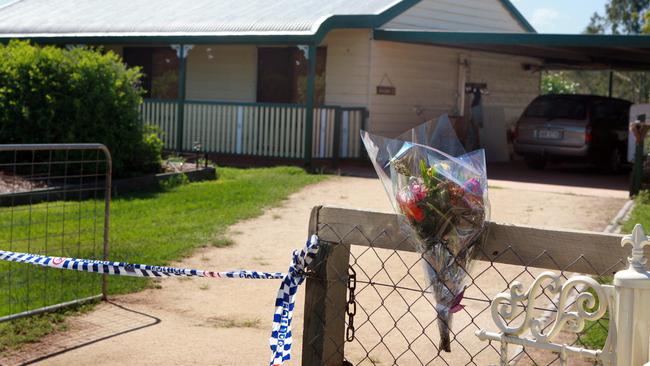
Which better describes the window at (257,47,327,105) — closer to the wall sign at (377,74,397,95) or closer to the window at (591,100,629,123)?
the wall sign at (377,74,397,95)

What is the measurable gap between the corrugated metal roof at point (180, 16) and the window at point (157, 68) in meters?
0.96

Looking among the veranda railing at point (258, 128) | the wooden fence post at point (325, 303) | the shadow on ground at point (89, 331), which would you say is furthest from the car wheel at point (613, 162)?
the wooden fence post at point (325, 303)

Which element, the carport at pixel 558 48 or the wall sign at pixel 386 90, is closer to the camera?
the carport at pixel 558 48

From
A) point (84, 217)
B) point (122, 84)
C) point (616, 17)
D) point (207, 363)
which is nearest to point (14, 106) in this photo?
point (122, 84)

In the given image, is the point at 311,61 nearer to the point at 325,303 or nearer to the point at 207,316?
the point at 207,316

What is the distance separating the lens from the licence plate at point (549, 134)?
18.9m

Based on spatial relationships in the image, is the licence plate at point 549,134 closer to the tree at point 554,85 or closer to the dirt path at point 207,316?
the dirt path at point 207,316

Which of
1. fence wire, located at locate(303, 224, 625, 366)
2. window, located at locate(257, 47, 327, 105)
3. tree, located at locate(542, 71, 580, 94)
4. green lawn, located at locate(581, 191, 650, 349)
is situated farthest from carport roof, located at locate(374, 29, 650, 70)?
tree, located at locate(542, 71, 580, 94)

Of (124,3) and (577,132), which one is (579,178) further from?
(124,3)

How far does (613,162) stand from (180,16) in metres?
10.00

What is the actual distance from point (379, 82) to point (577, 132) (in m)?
4.09

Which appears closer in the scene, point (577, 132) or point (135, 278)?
point (135, 278)

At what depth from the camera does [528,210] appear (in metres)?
13.0

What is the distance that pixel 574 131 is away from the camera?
18797 millimetres
